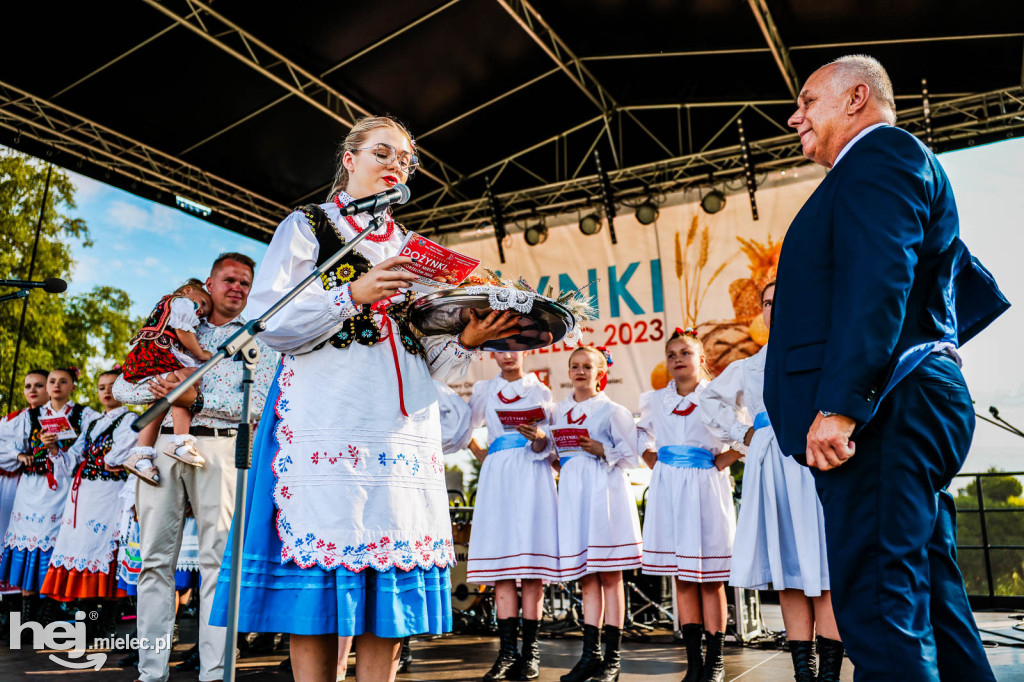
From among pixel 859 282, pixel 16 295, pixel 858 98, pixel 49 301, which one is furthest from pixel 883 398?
pixel 49 301

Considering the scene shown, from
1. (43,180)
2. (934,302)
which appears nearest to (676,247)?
(934,302)

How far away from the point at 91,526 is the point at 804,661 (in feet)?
15.8

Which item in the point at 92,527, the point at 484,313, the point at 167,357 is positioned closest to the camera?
the point at 484,313

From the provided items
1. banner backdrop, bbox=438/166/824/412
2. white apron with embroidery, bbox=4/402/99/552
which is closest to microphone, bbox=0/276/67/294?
white apron with embroidery, bbox=4/402/99/552

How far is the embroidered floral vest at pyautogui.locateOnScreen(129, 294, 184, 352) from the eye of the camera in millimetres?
3461

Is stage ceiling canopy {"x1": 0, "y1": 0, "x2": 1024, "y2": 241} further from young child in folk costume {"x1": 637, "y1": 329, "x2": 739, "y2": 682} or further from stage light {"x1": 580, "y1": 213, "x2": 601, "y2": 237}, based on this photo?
young child in folk costume {"x1": 637, "y1": 329, "x2": 739, "y2": 682}

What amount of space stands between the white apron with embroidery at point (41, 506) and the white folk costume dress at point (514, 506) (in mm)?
3273

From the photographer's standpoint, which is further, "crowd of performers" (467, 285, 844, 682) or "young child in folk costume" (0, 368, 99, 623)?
"young child in folk costume" (0, 368, 99, 623)

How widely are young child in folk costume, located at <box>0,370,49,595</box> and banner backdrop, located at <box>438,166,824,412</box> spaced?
4087mm

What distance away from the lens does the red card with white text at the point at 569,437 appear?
15.2 ft

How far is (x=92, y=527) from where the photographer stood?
18.2ft

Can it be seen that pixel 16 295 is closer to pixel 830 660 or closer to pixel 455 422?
pixel 455 422

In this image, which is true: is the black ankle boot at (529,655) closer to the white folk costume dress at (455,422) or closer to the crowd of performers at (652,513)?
the crowd of performers at (652,513)

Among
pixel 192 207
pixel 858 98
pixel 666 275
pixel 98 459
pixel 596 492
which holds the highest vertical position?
pixel 192 207
